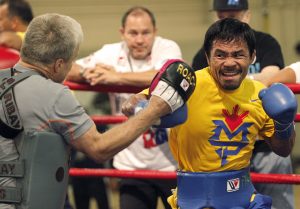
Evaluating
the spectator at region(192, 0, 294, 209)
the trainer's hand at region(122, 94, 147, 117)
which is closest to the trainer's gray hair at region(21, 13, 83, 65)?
the trainer's hand at region(122, 94, 147, 117)

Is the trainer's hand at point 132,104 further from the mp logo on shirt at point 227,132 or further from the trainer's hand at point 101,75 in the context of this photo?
the trainer's hand at point 101,75

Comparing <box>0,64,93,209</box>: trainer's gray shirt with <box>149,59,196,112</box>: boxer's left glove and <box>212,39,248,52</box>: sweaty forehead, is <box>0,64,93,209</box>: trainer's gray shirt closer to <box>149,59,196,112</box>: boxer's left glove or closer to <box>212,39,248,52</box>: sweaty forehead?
<box>149,59,196,112</box>: boxer's left glove

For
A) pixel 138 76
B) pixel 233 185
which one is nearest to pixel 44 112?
pixel 233 185

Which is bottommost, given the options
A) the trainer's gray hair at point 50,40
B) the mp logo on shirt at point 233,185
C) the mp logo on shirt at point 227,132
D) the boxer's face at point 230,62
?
the mp logo on shirt at point 233,185

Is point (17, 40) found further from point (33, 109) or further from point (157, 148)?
point (33, 109)

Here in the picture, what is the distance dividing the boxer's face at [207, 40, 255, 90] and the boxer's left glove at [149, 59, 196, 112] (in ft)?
0.84

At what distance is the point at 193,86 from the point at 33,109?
0.65 m

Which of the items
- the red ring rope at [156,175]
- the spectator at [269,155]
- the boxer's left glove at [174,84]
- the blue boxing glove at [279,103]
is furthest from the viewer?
the spectator at [269,155]

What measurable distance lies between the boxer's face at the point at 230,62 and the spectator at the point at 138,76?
0.89m

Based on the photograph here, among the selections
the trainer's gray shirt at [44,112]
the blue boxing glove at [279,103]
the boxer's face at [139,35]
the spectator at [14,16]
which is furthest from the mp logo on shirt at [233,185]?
the spectator at [14,16]

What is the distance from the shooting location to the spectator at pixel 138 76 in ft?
14.9

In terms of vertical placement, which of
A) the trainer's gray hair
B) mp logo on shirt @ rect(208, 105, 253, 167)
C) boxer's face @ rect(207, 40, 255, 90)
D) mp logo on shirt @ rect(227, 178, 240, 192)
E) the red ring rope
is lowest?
the red ring rope

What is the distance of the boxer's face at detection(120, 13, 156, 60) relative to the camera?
4.80 m

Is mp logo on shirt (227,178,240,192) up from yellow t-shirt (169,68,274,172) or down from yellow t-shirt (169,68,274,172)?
down
